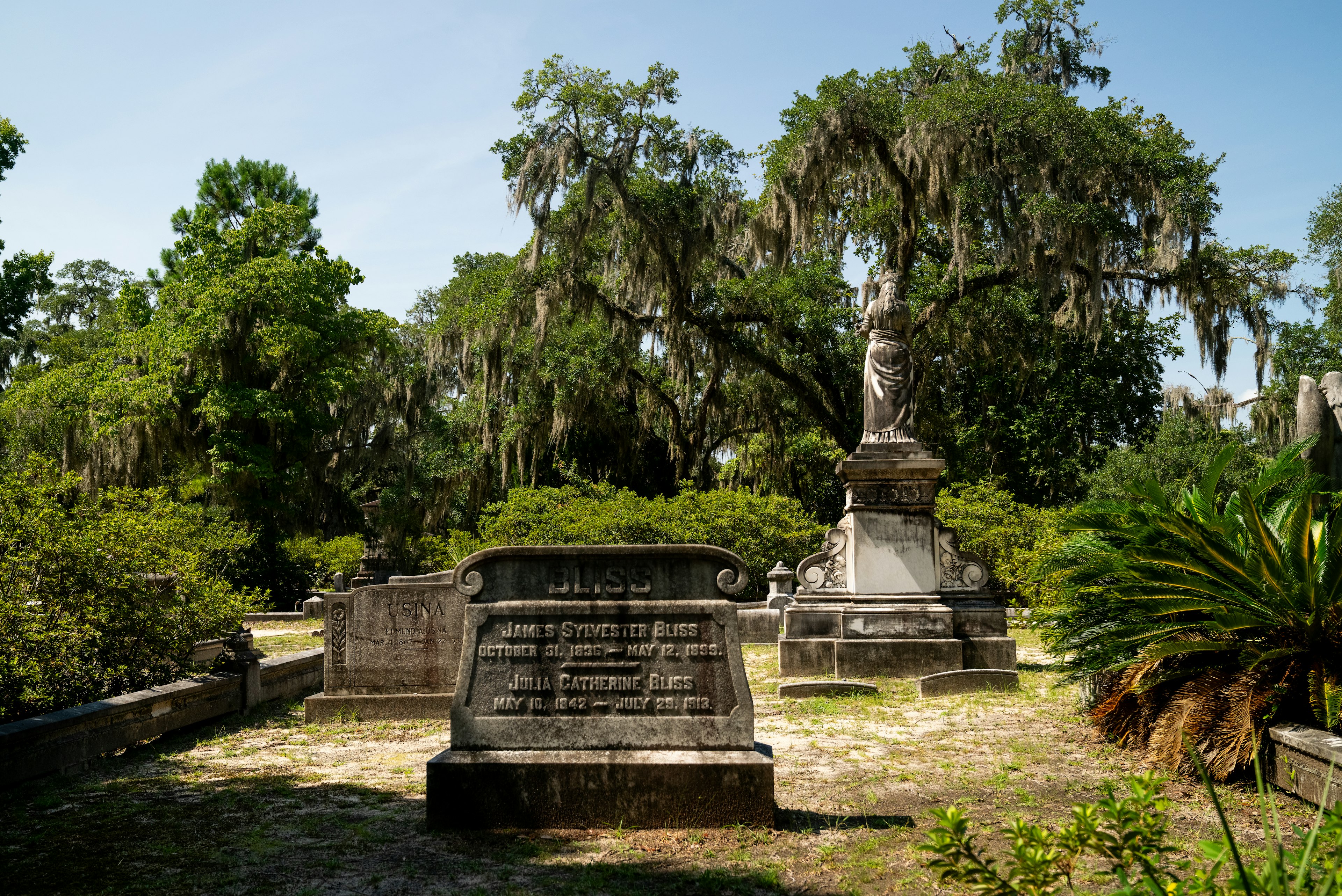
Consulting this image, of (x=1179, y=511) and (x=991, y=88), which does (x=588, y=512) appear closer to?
(x=991, y=88)

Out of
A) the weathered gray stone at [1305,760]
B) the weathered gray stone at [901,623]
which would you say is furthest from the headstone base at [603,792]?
the weathered gray stone at [901,623]

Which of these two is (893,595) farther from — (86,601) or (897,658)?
(86,601)

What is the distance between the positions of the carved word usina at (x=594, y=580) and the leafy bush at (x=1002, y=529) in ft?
48.7

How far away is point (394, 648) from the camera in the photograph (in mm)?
8742

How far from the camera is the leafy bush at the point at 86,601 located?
6848mm

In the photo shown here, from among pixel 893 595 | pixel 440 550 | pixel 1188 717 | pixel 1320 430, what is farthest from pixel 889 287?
pixel 440 550

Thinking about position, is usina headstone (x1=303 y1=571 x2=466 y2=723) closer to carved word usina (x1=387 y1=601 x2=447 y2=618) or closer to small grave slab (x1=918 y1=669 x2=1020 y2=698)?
carved word usina (x1=387 y1=601 x2=447 y2=618)

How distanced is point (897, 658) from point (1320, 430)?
485cm

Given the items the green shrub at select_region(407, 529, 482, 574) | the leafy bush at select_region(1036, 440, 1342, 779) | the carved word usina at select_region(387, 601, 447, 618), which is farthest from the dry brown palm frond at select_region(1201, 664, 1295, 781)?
the green shrub at select_region(407, 529, 482, 574)

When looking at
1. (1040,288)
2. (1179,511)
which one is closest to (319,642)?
(1179,511)

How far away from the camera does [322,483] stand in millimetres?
31141

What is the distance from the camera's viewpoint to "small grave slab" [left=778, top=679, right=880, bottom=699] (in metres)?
9.19

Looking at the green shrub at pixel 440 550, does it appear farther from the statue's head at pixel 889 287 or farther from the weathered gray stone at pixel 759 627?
the statue's head at pixel 889 287

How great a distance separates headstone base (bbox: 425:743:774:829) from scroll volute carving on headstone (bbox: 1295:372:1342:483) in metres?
4.92
